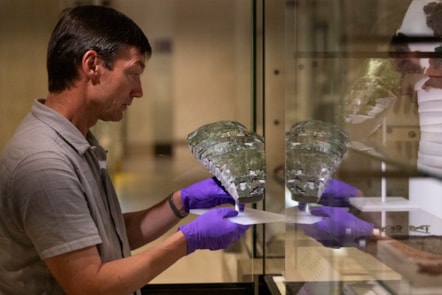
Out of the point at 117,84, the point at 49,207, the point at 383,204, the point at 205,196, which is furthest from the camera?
the point at 205,196

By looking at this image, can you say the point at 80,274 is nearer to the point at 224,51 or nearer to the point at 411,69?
the point at 411,69

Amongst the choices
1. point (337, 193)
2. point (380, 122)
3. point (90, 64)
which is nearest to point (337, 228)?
point (337, 193)

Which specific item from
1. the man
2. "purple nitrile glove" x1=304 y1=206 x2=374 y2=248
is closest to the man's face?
the man

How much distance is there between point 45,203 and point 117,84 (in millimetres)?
226

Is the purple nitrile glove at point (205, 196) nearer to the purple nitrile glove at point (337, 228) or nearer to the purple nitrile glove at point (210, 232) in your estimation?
the purple nitrile glove at point (210, 232)

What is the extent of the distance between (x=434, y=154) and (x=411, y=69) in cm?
11

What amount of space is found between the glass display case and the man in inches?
10.0

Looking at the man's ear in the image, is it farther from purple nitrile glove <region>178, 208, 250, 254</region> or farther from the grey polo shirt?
purple nitrile glove <region>178, 208, 250, 254</region>

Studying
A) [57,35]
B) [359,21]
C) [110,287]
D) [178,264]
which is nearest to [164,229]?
[178,264]

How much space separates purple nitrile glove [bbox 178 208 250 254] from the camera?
2.96ft

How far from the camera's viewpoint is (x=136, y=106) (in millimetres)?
1313

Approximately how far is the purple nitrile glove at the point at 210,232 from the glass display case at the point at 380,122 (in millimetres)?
106

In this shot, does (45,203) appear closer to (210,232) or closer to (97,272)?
(97,272)

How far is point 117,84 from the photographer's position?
2.91 ft
